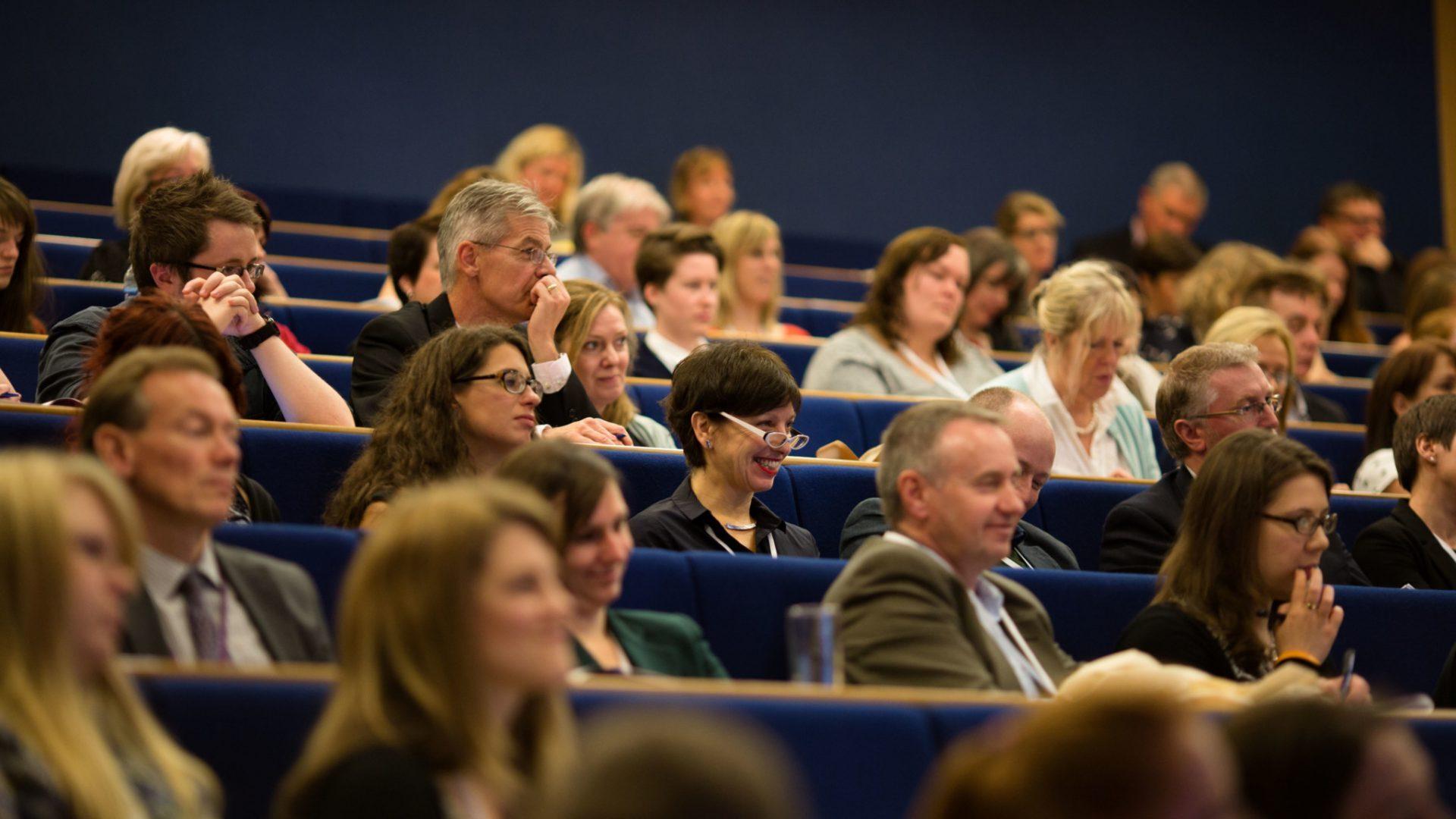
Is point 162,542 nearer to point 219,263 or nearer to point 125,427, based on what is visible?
point 125,427

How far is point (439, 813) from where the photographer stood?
1.14m

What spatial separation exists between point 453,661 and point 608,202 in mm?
3061

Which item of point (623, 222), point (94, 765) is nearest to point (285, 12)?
point (623, 222)

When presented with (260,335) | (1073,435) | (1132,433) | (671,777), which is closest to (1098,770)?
(671,777)

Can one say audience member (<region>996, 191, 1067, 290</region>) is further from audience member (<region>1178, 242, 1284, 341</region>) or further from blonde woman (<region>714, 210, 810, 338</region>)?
blonde woman (<region>714, 210, 810, 338</region>)

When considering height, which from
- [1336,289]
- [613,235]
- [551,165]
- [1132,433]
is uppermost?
[551,165]

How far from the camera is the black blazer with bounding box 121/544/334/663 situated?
5.32 ft

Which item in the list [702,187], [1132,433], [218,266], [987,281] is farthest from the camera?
[702,187]

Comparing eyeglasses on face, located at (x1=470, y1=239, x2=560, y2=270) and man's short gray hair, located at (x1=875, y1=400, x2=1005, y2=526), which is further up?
eyeglasses on face, located at (x1=470, y1=239, x2=560, y2=270)

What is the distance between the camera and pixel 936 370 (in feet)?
12.2

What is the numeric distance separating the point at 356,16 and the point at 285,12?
220 mm

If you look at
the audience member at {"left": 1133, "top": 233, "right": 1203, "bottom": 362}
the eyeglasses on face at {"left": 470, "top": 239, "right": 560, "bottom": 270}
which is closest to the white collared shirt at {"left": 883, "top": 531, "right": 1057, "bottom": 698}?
the eyeglasses on face at {"left": 470, "top": 239, "right": 560, "bottom": 270}

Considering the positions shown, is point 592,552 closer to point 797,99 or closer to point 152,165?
point 152,165

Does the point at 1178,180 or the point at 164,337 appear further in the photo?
the point at 1178,180
